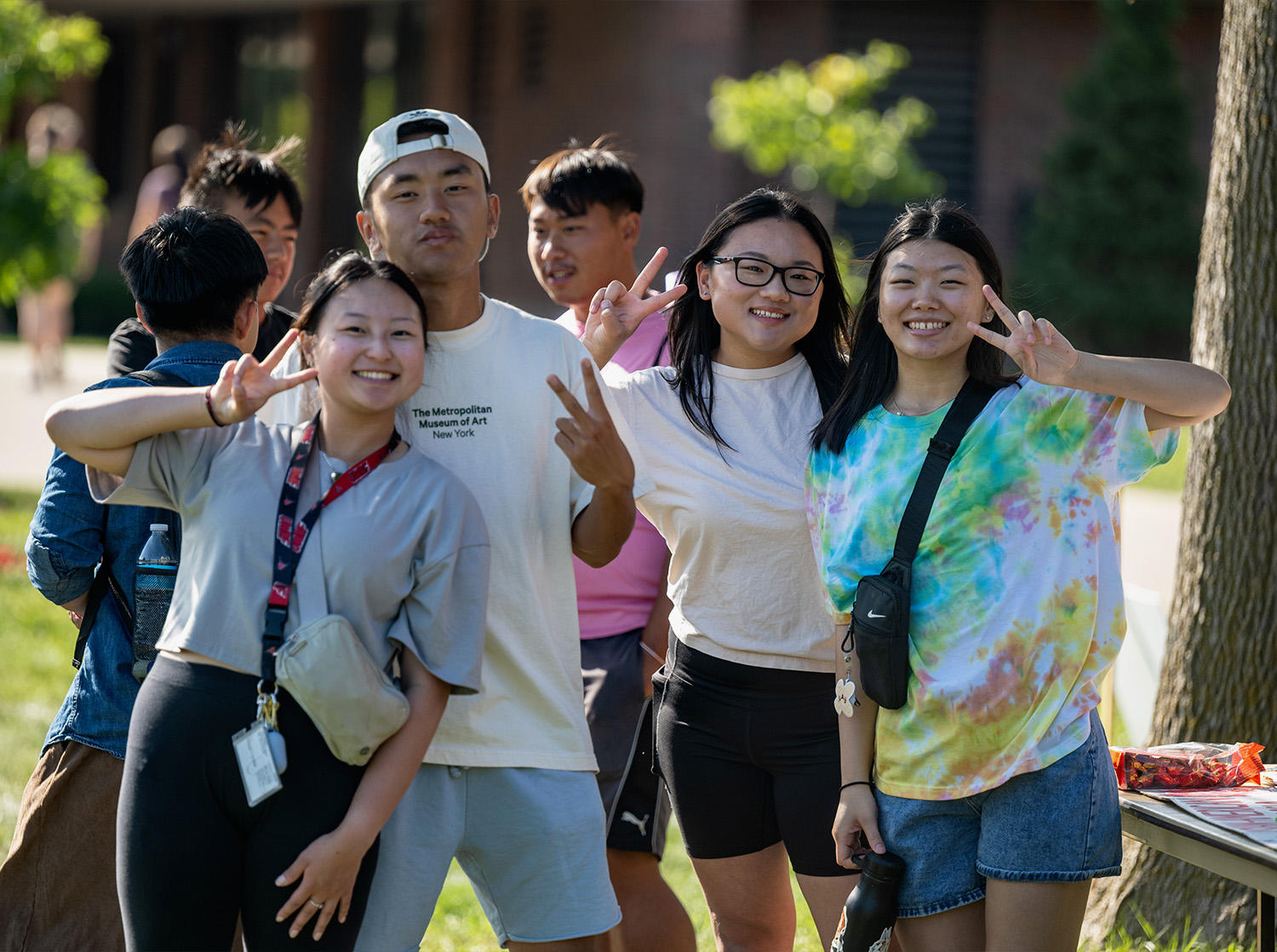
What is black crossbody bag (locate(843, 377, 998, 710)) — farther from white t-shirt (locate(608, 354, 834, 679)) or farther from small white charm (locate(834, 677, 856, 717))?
white t-shirt (locate(608, 354, 834, 679))

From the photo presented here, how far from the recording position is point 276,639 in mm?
2309

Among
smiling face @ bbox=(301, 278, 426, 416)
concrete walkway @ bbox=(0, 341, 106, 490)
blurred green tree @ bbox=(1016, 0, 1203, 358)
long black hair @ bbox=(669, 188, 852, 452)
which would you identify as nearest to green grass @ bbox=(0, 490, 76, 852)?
concrete walkway @ bbox=(0, 341, 106, 490)

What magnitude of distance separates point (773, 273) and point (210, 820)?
1629mm

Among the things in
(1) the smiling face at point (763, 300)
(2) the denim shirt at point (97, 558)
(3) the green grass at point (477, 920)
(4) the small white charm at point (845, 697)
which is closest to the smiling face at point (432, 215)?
(2) the denim shirt at point (97, 558)

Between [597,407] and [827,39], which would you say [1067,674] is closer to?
[597,407]

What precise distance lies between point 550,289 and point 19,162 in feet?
21.3

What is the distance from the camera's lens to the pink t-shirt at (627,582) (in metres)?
3.58

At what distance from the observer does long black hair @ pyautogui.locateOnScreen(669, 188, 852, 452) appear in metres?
3.03

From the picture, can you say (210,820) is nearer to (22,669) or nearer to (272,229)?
(272,229)

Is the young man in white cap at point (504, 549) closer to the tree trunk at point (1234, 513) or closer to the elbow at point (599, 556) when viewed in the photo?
the elbow at point (599, 556)

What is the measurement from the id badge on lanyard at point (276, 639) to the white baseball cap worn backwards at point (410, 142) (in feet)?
2.36

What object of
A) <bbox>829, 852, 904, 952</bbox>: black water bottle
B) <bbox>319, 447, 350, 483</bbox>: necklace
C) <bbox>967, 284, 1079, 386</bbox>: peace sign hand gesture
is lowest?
<bbox>829, 852, 904, 952</bbox>: black water bottle

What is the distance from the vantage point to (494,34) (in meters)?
15.3

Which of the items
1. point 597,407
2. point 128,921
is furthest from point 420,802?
point 597,407
